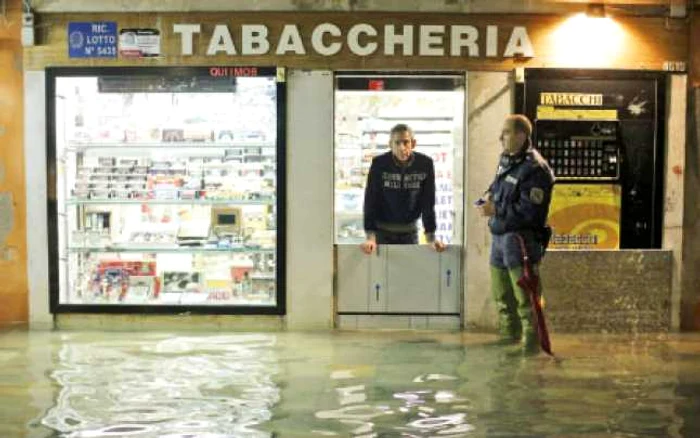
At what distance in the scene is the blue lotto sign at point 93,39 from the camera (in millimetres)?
8289


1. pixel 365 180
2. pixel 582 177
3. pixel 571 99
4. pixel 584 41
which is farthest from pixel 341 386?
pixel 584 41

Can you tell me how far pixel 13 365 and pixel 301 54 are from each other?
3.78m

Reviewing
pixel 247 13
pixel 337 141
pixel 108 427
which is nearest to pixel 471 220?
pixel 337 141

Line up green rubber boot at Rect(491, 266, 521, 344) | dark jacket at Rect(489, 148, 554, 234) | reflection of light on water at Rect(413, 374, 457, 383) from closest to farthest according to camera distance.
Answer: reflection of light on water at Rect(413, 374, 457, 383)
dark jacket at Rect(489, 148, 554, 234)
green rubber boot at Rect(491, 266, 521, 344)

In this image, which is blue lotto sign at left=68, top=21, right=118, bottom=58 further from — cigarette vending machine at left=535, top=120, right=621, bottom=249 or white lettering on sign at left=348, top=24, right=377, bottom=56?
cigarette vending machine at left=535, top=120, right=621, bottom=249

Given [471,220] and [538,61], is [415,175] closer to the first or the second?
[471,220]

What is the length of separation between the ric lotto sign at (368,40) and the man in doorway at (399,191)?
813 mm

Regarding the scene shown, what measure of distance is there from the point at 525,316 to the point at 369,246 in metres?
1.70

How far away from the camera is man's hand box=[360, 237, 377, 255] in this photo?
834cm

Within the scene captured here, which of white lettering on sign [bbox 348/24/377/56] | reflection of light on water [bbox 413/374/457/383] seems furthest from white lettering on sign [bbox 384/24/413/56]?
reflection of light on water [bbox 413/374/457/383]

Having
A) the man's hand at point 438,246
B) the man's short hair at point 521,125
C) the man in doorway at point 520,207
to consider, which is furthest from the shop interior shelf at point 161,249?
the man's short hair at point 521,125

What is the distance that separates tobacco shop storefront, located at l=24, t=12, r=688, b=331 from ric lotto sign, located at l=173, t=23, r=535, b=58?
0.01 m

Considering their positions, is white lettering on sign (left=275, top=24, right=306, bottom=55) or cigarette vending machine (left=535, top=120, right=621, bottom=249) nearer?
white lettering on sign (left=275, top=24, right=306, bottom=55)

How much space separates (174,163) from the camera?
8.68m
